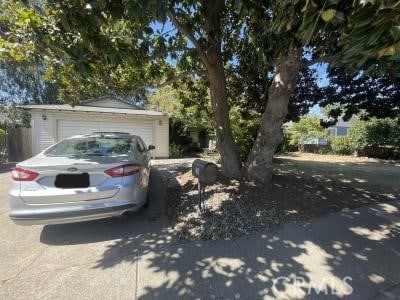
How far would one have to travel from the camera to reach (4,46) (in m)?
3.46

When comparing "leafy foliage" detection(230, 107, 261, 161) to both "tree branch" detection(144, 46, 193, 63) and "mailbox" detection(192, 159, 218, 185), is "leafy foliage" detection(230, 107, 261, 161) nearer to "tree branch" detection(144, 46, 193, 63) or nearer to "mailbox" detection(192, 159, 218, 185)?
"tree branch" detection(144, 46, 193, 63)

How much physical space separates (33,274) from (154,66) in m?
5.76

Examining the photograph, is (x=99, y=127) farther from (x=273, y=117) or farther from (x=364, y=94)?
(x=364, y=94)

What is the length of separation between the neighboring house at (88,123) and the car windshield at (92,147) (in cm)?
667

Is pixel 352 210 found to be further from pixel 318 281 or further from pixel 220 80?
pixel 220 80

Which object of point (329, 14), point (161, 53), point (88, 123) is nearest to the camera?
point (329, 14)

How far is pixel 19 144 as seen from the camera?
10.8 m

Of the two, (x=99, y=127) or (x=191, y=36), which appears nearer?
(x=191, y=36)

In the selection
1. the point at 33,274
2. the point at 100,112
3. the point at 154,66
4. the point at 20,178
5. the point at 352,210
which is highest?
the point at 154,66

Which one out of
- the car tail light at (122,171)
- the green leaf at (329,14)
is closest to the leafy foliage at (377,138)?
the green leaf at (329,14)

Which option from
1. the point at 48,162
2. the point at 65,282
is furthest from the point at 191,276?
the point at 48,162

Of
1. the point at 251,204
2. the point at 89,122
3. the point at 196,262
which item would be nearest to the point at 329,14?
the point at 196,262

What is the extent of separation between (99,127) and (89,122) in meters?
0.51

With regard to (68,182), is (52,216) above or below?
below
